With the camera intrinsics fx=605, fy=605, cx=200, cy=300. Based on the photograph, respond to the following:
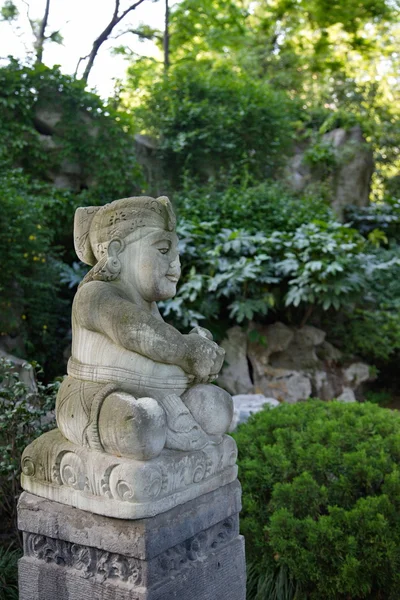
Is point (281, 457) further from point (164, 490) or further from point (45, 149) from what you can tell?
point (45, 149)

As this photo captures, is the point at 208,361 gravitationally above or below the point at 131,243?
below

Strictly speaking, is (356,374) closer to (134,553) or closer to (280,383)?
(280,383)

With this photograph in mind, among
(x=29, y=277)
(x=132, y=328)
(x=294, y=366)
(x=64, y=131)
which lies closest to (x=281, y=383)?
(x=294, y=366)

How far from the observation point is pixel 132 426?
235cm

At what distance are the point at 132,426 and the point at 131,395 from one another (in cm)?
19

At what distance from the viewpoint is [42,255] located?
24.2 ft

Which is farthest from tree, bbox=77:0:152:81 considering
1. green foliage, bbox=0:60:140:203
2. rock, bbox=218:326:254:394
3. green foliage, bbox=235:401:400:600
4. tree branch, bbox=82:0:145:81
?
green foliage, bbox=235:401:400:600

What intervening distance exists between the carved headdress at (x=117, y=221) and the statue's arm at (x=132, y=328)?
0.84 feet

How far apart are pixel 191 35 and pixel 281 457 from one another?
12.6 metres

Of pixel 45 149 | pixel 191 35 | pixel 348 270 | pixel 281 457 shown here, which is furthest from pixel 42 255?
pixel 191 35

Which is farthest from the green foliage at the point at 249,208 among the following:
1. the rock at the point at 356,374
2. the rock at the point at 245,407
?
the rock at the point at 245,407

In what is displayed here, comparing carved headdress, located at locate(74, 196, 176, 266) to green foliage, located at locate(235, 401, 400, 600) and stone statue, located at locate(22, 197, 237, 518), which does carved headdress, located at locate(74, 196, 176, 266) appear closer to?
stone statue, located at locate(22, 197, 237, 518)

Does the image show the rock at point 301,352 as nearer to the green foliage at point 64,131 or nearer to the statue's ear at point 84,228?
the green foliage at point 64,131

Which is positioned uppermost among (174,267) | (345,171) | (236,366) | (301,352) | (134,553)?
(345,171)
